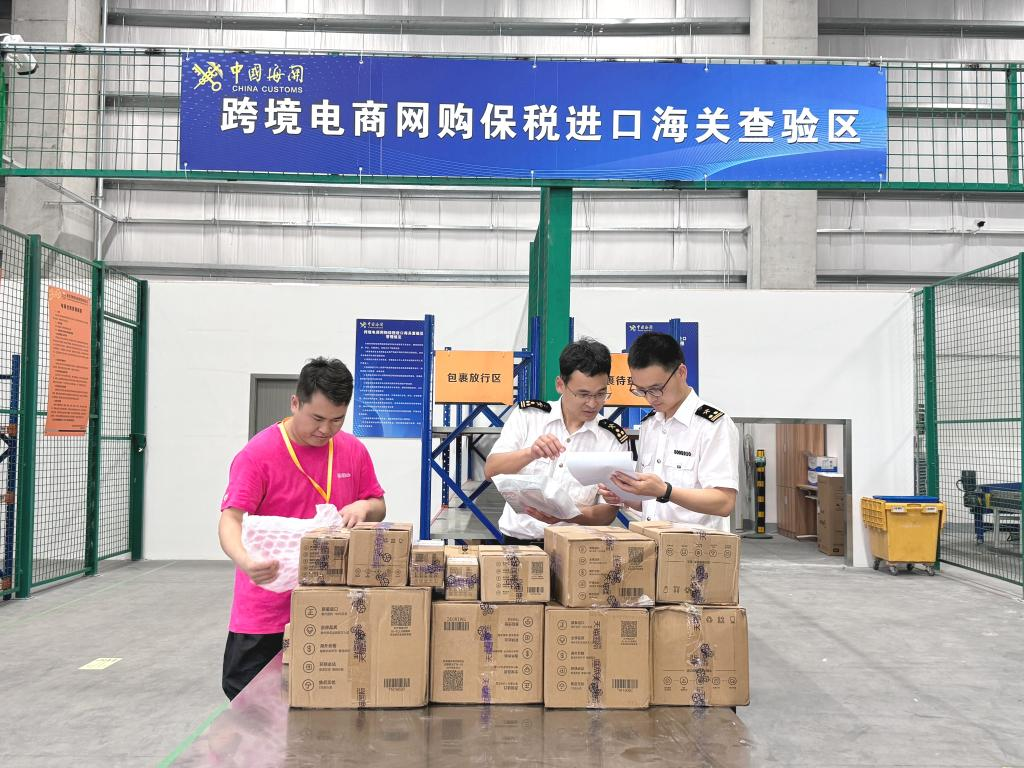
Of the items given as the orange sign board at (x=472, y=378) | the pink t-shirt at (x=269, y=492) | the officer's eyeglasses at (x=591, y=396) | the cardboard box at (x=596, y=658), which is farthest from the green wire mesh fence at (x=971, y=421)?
the pink t-shirt at (x=269, y=492)

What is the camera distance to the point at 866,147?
4.57 m

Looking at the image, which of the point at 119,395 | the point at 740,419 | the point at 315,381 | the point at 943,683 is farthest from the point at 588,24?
the point at 315,381

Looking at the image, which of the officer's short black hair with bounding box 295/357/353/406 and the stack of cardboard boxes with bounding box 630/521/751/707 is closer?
the stack of cardboard boxes with bounding box 630/521/751/707

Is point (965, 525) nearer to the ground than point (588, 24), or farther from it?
nearer to the ground

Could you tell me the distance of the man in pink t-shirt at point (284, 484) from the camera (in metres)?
2.21

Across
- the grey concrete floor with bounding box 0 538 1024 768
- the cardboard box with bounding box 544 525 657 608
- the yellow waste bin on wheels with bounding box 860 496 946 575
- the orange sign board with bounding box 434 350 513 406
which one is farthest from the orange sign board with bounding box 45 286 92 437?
the yellow waste bin on wheels with bounding box 860 496 946 575

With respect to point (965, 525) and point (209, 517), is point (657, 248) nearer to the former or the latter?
point (965, 525)

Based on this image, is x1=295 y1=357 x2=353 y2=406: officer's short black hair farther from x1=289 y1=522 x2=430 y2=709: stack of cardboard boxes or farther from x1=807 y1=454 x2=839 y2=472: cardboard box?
x1=807 y1=454 x2=839 y2=472: cardboard box

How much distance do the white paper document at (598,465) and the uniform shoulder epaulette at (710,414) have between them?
1.31 feet

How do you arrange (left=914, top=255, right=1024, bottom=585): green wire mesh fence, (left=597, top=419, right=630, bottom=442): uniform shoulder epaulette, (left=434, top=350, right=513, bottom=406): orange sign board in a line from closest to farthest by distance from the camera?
(left=597, top=419, right=630, bottom=442): uniform shoulder epaulette, (left=434, top=350, right=513, bottom=406): orange sign board, (left=914, top=255, right=1024, bottom=585): green wire mesh fence

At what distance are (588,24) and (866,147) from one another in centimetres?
947

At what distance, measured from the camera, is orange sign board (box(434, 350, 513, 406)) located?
5.30m

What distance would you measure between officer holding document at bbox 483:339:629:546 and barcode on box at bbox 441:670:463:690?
88cm

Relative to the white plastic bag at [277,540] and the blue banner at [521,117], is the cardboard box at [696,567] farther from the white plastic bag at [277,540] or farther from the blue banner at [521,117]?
the blue banner at [521,117]
